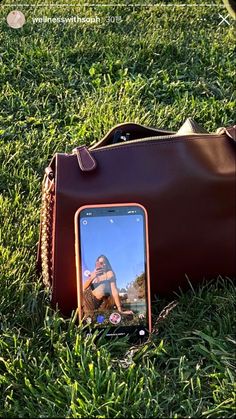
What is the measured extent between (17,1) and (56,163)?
1776 mm

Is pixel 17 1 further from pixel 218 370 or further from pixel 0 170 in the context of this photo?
pixel 218 370

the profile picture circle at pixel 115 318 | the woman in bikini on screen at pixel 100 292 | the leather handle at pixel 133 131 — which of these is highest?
the leather handle at pixel 133 131

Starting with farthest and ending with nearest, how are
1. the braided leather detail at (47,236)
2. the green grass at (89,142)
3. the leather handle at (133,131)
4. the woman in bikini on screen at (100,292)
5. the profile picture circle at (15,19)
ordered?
the profile picture circle at (15,19) < the leather handle at (133,131) < the braided leather detail at (47,236) < the woman in bikini on screen at (100,292) < the green grass at (89,142)

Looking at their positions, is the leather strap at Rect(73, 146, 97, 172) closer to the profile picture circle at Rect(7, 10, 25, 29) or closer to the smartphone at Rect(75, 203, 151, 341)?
the smartphone at Rect(75, 203, 151, 341)

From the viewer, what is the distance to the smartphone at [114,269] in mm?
1976

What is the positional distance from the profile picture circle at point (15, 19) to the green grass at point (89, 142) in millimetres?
33

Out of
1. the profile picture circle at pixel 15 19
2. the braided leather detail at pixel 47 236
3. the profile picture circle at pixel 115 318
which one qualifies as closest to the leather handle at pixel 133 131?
the braided leather detail at pixel 47 236

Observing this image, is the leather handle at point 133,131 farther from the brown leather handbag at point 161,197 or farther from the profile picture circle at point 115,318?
the profile picture circle at point 115,318

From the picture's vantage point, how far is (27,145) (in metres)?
2.82

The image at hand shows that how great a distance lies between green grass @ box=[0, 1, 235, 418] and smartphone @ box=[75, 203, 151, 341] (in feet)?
0.18

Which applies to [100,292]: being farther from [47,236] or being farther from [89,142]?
[89,142]

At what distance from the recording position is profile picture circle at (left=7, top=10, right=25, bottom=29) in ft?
11.3

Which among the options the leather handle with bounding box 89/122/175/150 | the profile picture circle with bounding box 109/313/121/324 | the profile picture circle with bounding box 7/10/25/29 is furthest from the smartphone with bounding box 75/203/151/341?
the profile picture circle with bounding box 7/10/25/29

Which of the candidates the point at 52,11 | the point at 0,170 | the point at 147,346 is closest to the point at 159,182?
the point at 147,346
